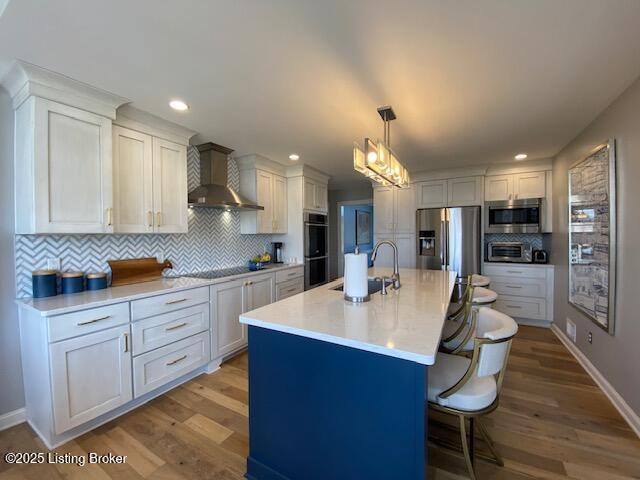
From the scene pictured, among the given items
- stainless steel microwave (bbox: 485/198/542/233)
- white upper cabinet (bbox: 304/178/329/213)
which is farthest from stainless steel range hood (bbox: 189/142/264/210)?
stainless steel microwave (bbox: 485/198/542/233)

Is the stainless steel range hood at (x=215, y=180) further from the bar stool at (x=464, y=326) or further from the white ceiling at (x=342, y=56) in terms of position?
the bar stool at (x=464, y=326)

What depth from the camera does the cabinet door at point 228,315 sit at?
8.80 ft

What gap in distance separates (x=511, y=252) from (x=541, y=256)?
363 millimetres

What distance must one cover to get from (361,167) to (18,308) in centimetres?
259

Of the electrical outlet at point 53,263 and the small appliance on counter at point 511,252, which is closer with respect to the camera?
the electrical outlet at point 53,263

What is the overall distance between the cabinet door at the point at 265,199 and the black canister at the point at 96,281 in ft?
5.70

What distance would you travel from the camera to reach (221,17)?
50.9 inches

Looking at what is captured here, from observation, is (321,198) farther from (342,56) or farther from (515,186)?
(342,56)

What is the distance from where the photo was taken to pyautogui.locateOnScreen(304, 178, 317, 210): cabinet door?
4154mm

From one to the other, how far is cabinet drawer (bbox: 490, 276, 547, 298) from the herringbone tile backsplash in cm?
344

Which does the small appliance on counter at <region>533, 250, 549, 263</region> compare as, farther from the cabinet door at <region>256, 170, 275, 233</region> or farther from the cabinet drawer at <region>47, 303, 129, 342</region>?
the cabinet drawer at <region>47, 303, 129, 342</region>

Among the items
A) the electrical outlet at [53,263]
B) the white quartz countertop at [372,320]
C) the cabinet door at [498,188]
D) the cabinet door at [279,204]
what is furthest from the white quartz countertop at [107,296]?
the cabinet door at [498,188]

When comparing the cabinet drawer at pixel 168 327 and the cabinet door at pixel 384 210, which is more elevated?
the cabinet door at pixel 384 210

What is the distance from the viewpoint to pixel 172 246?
9.39 feet
